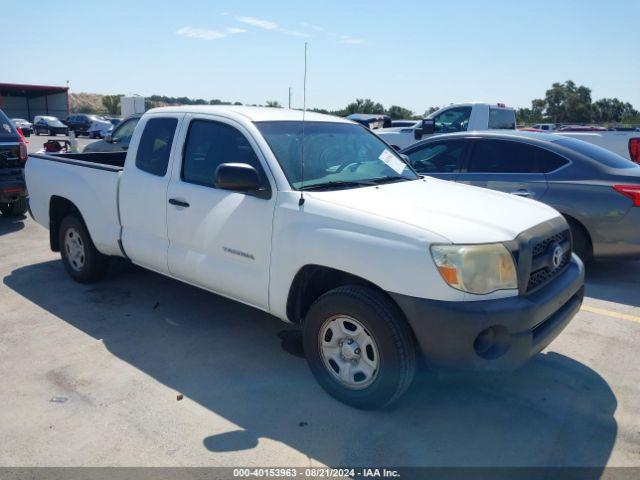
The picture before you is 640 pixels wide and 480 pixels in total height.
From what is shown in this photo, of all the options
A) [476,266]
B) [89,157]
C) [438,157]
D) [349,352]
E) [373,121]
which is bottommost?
[349,352]

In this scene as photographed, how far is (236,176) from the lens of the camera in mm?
3666

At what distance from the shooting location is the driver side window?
12797 mm

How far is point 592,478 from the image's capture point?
9.47ft

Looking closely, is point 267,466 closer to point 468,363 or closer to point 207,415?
point 207,415

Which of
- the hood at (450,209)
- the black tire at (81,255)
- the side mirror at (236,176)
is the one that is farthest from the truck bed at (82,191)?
the hood at (450,209)

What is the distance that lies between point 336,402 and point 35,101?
55.1 metres

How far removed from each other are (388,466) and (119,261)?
4623 mm

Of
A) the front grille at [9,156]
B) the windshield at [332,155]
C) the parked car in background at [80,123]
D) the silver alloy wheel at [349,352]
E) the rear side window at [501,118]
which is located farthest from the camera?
the parked car in background at [80,123]

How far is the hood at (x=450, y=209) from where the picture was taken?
3193 millimetres

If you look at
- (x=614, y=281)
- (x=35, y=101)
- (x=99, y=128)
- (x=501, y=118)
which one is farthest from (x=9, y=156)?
(x=35, y=101)

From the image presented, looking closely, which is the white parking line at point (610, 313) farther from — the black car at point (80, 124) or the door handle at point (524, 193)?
the black car at point (80, 124)

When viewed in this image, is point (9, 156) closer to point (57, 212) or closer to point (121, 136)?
point (57, 212)

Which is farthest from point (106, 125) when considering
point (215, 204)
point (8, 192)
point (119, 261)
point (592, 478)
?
point (592, 478)

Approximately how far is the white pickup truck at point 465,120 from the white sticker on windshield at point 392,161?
767cm
